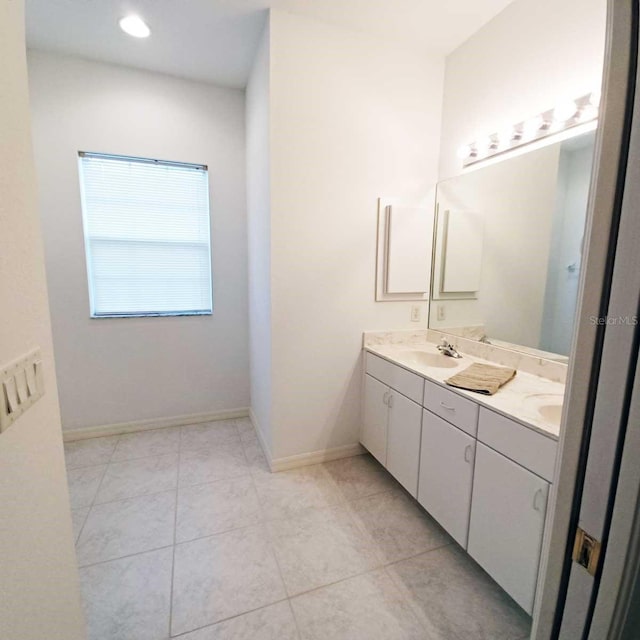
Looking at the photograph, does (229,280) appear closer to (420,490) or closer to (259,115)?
(259,115)

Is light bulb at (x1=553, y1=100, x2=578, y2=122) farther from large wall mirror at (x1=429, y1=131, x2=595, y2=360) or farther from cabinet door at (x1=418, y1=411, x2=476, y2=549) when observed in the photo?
cabinet door at (x1=418, y1=411, x2=476, y2=549)

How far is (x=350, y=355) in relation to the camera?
7.83ft

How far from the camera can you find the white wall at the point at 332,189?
201cm

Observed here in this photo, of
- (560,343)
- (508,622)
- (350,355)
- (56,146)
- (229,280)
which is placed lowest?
(508,622)

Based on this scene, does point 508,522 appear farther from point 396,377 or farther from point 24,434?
point 24,434

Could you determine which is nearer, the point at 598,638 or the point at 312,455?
the point at 598,638

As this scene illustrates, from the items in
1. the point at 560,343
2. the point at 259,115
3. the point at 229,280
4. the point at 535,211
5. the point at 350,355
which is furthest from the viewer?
the point at 229,280

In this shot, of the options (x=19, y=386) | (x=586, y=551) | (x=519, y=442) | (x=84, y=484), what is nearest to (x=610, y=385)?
(x=586, y=551)

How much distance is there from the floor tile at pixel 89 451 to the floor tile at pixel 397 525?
1.91m

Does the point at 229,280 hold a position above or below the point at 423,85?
below

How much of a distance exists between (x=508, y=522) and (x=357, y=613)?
2.40 ft

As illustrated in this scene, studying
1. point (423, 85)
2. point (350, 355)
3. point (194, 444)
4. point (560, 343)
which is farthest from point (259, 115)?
point (194, 444)

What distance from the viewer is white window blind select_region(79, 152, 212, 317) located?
2.53 metres

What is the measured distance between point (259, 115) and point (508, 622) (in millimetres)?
3038
